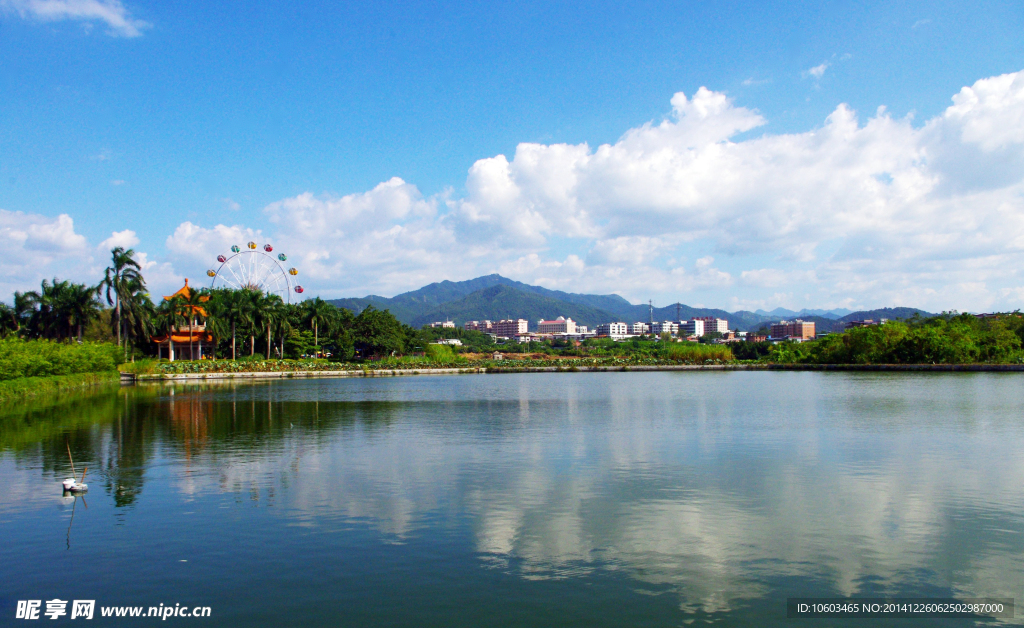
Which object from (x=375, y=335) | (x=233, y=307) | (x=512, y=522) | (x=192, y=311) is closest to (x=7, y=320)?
(x=192, y=311)

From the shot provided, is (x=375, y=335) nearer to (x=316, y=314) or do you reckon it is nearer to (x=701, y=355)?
(x=316, y=314)

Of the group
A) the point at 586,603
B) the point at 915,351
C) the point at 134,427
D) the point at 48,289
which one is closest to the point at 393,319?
the point at 48,289

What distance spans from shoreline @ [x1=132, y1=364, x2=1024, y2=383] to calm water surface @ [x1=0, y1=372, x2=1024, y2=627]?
40549 millimetres

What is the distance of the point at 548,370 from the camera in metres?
83.7

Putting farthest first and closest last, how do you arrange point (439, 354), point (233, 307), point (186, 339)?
point (439, 354)
point (186, 339)
point (233, 307)

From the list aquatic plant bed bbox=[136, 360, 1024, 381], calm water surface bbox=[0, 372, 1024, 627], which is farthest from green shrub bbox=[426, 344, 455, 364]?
calm water surface bbox=[0, 372, 1024, 627]

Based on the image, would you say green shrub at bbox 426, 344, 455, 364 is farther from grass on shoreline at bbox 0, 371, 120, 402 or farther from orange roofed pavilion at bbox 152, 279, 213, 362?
grass on shoreline at bbox 0, 371, 120, 402

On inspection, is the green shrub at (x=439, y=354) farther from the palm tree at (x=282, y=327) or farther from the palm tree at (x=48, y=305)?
the palm tree at (x=48, y=305)

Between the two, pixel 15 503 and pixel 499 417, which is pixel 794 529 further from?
pixel 499 417

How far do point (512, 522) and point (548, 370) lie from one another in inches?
2889

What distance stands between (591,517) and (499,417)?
52.2ft

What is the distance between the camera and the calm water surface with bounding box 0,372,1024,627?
7.70 m

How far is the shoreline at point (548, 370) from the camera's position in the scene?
5988 cm

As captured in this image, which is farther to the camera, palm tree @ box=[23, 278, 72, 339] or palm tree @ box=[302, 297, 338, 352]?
palm tree @ box=[302, 297, 338, 352]
